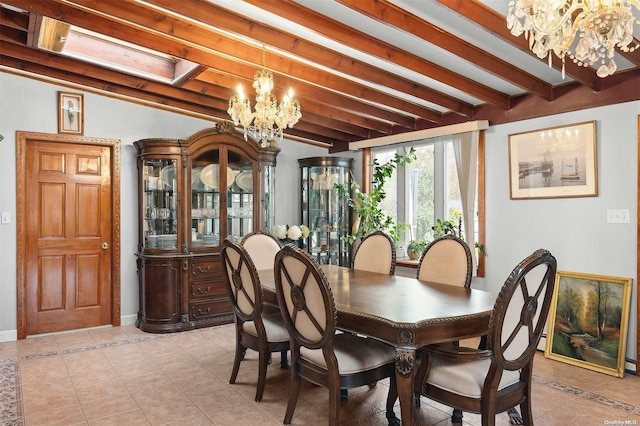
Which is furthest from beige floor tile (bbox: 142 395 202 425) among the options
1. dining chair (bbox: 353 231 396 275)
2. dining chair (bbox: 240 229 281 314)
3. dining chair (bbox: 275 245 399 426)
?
dining chair (bbox: 353 231 396 275)

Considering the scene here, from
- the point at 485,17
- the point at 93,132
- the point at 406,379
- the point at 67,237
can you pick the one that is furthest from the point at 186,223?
the point at 485,17

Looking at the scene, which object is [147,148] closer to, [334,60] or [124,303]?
[124,303]

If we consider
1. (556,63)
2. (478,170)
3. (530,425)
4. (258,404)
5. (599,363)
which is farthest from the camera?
(478,170)

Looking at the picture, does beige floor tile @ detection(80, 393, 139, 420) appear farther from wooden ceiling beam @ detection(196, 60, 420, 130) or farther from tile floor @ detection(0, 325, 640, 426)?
wooden ceiling beam @ detection(196, 60, 420, 130)

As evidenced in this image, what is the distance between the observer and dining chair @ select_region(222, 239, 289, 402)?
2.96 meters

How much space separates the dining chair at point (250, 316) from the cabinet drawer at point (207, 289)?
170 centimetres

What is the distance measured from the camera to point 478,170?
449 centimetres

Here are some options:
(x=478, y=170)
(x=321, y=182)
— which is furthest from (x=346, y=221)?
(x=478, y=170)

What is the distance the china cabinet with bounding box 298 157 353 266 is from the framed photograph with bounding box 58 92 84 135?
262 centimetres

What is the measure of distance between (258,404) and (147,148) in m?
3.01

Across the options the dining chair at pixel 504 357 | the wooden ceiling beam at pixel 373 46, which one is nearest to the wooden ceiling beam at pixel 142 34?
the wooden ceiling beam at pixel 373 46

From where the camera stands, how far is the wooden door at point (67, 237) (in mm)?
4500

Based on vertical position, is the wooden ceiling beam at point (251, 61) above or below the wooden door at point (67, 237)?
above

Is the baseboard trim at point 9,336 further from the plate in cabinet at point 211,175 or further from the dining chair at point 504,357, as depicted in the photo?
the dining chair at point 504,357
